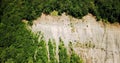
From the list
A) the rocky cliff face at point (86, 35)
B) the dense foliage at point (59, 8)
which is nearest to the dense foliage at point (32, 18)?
the dense foliage at point (59, 8)

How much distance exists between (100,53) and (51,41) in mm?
2999

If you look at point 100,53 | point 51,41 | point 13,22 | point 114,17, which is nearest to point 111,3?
point 114,17

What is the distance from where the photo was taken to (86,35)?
61.7ft

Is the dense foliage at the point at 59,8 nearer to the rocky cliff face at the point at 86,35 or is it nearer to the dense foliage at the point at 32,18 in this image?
the dense foliage at the point at 32,18

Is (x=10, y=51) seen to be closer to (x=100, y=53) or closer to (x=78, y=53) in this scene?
(x=78, y=53)

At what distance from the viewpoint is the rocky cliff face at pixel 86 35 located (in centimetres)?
1822

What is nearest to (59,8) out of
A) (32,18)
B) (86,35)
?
(32,18)

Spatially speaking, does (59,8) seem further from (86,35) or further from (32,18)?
(86,35)

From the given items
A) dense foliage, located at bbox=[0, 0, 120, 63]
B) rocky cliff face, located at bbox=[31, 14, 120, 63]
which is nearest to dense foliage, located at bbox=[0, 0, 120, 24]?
dense foliage, located at bbox=[0, 0, 120, 63]

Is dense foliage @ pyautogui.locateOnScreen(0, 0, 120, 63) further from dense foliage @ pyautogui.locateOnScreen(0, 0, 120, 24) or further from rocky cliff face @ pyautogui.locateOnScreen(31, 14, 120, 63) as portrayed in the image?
rocky cliff face @ pyautogui.locateOnScreen(31, 14, 120, 63)

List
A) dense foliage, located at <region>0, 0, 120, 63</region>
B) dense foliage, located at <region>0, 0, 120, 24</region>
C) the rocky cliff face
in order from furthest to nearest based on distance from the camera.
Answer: dense foliage, located at <region>0, 0, 120, 24</region>, the rocky cliff face, dense foliage, located at <region>0, 0, 120, 63</region>

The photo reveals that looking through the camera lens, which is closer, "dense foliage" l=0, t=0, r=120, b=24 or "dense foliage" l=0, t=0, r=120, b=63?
"dense foliage" l=0, t=0, r=120, b=63

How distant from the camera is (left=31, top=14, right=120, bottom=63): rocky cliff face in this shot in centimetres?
1822

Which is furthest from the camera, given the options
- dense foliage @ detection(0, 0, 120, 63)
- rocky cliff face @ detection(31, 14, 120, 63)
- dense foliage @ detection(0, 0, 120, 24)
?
dense foliage @ detection(0, 0, 120, 24)
